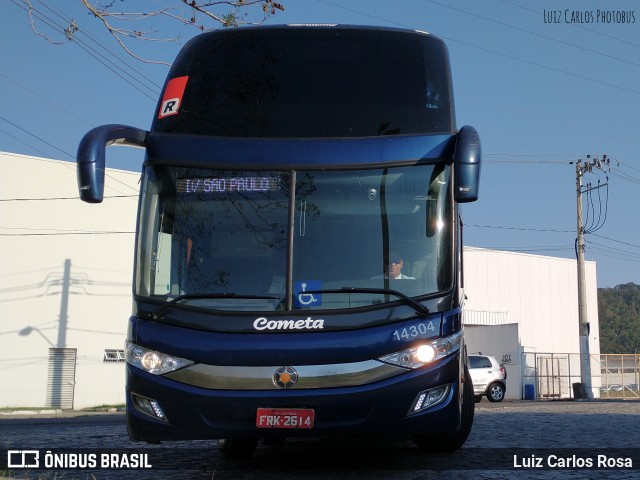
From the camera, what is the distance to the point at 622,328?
120 meters

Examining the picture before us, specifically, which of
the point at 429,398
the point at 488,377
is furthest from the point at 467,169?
the point at 488,377

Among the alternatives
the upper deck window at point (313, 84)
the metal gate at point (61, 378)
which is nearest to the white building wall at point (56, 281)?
the metal gate at point (61, 378)

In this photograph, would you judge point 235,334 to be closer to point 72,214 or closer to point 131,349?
point 131,349

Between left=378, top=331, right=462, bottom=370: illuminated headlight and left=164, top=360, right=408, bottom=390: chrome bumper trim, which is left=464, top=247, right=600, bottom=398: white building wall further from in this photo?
left=164, top=360, right=408, bottom=390: chrome bumper trim

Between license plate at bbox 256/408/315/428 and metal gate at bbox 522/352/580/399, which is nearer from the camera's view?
license plate at bbox 256/408/315/428

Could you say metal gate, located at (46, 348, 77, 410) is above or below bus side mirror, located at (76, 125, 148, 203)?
below

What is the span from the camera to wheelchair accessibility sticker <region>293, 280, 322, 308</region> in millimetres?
6578

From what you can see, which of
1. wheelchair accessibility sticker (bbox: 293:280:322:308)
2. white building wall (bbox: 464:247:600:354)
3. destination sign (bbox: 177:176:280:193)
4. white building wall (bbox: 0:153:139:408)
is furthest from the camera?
white building wall (bbox: 464:247:600:354)

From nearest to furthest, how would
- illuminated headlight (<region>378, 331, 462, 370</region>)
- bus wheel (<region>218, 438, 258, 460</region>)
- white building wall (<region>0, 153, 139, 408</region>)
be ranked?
illuminated headlight (<region>378, 331, 462, 370</region>) → bus wheel (<region>218, 438, 258, 460</region>) → white building wall (<region>0, 153, 139, 408</region>)

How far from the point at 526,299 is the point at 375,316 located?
44418 millimetres

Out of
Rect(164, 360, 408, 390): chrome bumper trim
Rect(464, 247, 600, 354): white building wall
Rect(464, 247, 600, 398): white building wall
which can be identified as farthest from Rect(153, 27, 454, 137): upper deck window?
Rect(464, 247, 600, 354): white building wall

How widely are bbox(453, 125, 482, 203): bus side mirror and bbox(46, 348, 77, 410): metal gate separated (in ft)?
98.4

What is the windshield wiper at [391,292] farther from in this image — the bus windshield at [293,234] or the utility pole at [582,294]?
the utility pole at [582,294]

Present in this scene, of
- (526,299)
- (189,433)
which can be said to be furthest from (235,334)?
(526,299)
